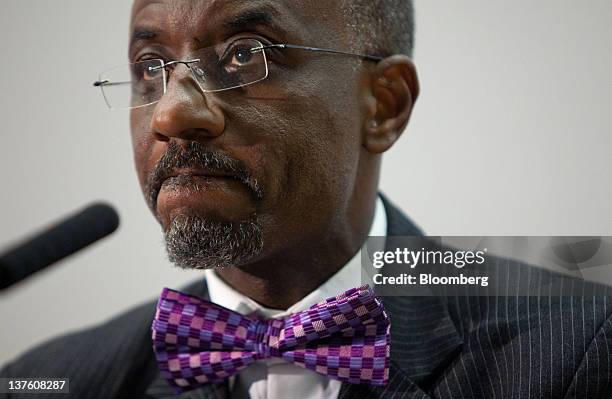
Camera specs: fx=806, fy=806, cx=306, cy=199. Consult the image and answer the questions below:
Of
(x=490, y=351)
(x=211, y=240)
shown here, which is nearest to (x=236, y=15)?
(x=211, y=240)

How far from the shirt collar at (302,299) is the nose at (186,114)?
410 millimetres

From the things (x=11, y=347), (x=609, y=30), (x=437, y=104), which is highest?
(x=609, y=30)

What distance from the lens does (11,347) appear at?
252cm

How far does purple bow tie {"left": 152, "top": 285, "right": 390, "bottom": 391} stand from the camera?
1.50 m

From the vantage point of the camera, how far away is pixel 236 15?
149 cm

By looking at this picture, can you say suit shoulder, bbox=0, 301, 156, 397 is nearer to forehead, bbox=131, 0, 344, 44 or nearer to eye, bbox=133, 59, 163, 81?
eye, bbox=133, 59, 163, 81

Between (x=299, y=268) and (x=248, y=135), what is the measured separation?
1.12ft

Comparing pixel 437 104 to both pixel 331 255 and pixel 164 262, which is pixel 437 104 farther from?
pixel 164 262

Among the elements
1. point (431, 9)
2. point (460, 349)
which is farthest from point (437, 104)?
point (460, 349)

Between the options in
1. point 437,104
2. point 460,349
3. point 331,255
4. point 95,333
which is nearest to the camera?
point 460,349

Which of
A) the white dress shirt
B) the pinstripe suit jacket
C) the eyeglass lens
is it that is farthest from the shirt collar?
the eyeglass lens

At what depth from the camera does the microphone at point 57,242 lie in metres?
1.12

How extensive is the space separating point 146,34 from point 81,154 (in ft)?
3.48

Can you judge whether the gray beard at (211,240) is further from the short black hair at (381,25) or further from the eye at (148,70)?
the short black hair at (381,25)
